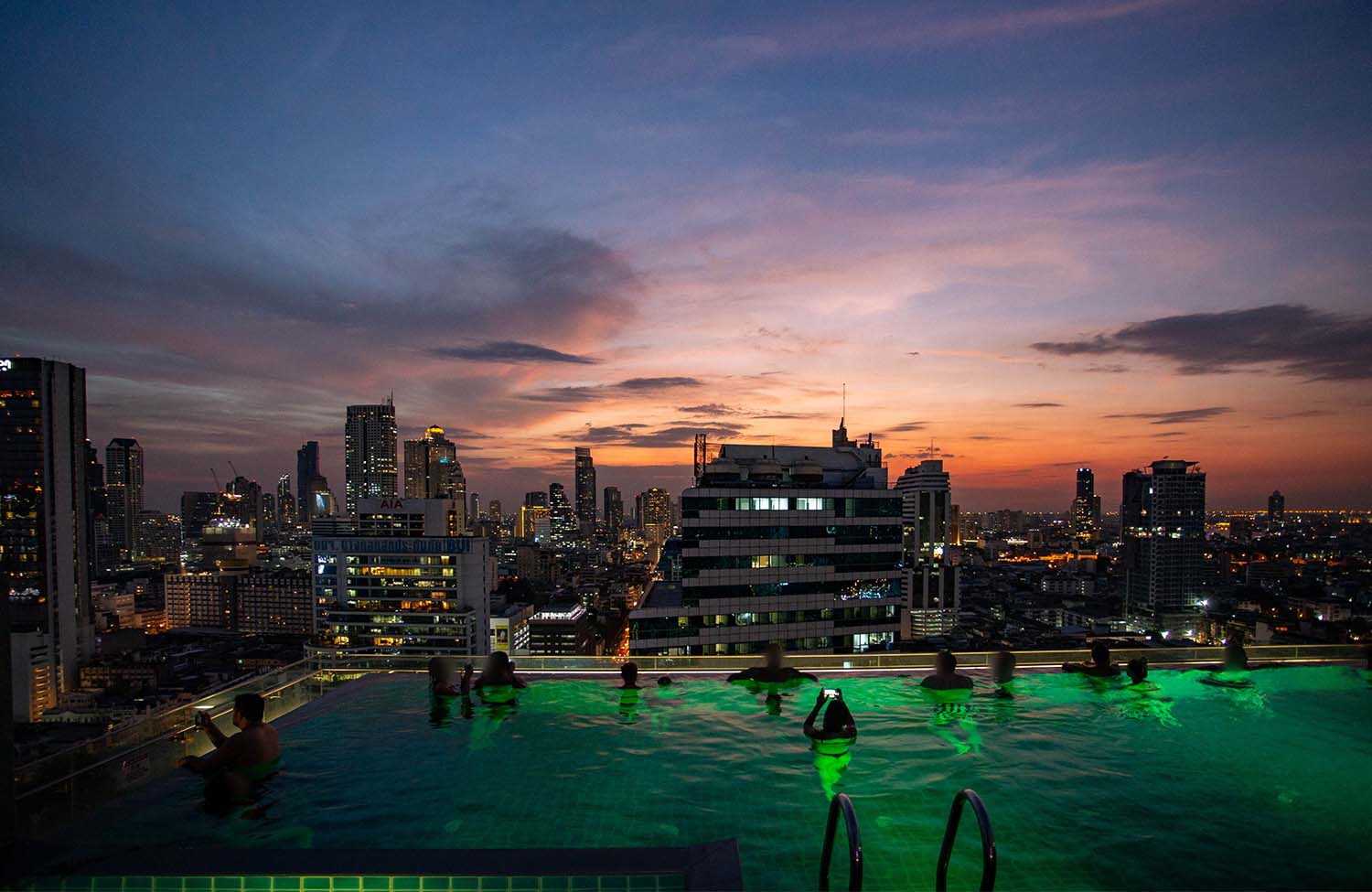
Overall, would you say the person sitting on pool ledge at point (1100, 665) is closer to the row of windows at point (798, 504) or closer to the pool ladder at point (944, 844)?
the pool ladder at point (944, 844)

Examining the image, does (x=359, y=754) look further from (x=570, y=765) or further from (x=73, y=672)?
(x=73, y=672)

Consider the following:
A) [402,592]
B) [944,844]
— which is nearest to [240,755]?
[944,844]

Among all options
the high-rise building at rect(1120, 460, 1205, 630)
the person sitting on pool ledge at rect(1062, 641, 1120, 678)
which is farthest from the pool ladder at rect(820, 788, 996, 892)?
the high-rise building at rect(1120, 460, 1205, 630)

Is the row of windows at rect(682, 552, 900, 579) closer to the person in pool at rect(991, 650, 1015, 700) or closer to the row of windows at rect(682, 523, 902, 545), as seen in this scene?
the row of windows at rect(682, 523, 902, 545)

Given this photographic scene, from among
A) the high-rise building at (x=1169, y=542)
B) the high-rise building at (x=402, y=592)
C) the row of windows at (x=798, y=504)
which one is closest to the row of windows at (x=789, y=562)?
the row of windows at (x=798, y=504)

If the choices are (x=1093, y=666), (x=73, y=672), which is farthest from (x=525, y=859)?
(x=73, y=672)

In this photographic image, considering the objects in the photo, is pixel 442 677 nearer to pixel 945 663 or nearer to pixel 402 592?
pixel 945 663

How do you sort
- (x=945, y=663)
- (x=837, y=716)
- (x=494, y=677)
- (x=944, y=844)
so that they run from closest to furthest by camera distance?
(x=944, y=844) → (x=837, y=716) → (x=494, y=677) → (x=945, y=663)
